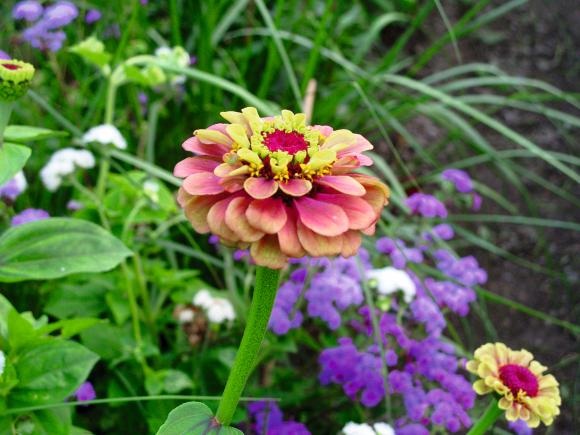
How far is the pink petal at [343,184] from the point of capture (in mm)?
554

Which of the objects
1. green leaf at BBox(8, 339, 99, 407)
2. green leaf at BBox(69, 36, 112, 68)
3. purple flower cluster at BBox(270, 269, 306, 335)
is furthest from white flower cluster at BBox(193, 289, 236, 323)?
green leaf at BBox(69, 36, 112, 68)

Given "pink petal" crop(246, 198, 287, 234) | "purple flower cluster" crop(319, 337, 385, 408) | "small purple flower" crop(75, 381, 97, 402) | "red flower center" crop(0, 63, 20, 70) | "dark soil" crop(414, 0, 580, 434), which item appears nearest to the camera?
"pink petal" crop(246, 198, 287, 234)

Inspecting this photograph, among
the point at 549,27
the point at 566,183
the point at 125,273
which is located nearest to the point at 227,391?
the point at 125,273

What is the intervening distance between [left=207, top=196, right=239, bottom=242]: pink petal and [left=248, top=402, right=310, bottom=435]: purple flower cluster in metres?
0.58

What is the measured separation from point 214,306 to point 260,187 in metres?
0.59

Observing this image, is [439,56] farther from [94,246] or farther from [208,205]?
[208,205]

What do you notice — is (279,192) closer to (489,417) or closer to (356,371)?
(489,417)

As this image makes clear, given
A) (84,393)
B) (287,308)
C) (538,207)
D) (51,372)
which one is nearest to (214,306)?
(287,308)

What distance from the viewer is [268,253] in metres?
0.55

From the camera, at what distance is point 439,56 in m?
2.62

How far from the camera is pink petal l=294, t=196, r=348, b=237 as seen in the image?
531 mm

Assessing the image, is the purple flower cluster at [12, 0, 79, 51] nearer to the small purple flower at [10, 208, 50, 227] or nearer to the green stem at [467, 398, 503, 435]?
the small purple flower at [10, 208, 50, 227]

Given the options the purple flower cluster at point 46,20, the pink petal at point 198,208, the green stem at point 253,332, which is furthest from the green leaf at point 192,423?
the purple flower cluster at point 46,20

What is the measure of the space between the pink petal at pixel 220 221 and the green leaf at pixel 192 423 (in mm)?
174
